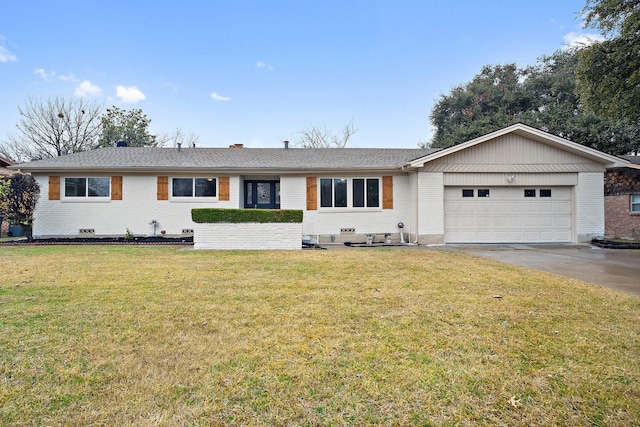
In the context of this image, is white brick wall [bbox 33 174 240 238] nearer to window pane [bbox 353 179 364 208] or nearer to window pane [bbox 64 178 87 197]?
window pane [bbox 64 178 87 197]

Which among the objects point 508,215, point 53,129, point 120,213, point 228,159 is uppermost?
point 53,129

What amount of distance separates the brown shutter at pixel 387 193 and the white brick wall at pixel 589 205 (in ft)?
22.4

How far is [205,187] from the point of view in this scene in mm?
12961

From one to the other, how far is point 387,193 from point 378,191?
37 centimetres

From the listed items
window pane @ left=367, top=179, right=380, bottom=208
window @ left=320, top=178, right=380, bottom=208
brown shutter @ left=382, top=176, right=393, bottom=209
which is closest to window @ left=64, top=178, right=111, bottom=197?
window @ left=320, top=178, right=380, bottom=208

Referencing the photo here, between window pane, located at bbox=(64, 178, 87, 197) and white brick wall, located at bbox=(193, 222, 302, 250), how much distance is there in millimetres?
5823

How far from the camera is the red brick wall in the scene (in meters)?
13.3

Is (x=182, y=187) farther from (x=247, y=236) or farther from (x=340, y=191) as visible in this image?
(x=340, y=191)

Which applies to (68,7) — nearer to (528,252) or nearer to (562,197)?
(528,252)

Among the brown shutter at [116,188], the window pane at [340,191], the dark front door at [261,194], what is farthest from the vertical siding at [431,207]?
the brown shutter at [116,188]

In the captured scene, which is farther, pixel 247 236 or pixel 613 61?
pixel 247 236

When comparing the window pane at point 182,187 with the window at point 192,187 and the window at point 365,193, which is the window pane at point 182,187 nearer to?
the window at point 192,187

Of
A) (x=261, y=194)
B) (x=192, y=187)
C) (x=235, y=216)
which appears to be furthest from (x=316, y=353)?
(x=261, y=194)

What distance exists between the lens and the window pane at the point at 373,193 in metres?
13.0
